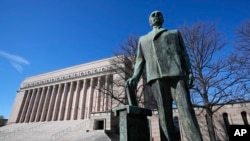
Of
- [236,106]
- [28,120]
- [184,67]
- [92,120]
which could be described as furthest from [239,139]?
[28,120]

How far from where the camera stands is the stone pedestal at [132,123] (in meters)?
3.51

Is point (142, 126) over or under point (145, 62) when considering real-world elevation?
under

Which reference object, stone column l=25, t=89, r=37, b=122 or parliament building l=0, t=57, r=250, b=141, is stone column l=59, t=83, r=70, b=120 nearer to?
parliament building l=0, t=57, r=250, b=141

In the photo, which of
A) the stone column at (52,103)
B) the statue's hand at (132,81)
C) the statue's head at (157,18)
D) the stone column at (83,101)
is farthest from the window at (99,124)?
the stone column at (52,103)

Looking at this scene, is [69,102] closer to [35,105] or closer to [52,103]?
[52,103]

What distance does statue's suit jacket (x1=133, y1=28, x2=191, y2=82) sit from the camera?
12.8 feet

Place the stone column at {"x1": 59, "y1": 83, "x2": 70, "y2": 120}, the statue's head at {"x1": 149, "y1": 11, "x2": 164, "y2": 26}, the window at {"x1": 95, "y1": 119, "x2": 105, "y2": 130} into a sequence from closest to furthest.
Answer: the statue's head at {"x1": 149, "y1": 11, "x2": 164, "y2": 26}, the window at {"x1": 95, "y1": 119, "x2": 105, "y2": 130}, the stone column at {"x1": 59, "y1": 83, "x2": 70, "y2": 120}

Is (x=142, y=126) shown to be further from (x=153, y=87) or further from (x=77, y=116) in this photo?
(x=77, y=116)

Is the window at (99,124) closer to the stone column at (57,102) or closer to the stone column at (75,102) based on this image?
the stone column at (75,102)

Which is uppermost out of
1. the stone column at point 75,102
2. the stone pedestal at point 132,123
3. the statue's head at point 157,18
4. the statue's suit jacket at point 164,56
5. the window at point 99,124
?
the stone column at point 75,102

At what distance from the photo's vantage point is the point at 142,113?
150 inches

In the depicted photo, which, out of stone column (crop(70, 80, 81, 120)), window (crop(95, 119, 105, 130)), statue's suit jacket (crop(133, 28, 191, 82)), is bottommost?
window (crop(95, 119, 105, 130))

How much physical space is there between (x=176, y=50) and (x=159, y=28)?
82 cm

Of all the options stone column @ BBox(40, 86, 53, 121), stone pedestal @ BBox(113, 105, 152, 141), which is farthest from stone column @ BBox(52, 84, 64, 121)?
stone pedestal @ BBox(113, 105, 152, 141)
